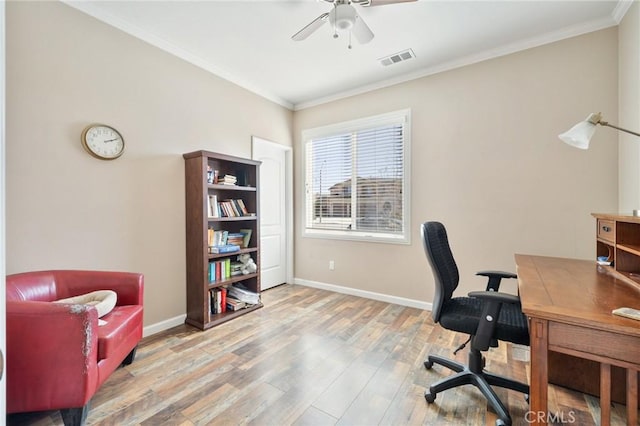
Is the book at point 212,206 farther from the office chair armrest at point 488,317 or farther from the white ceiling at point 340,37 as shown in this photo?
the office chair armrest at point 488,317

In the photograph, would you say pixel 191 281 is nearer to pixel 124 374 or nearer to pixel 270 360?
pixel 124 374

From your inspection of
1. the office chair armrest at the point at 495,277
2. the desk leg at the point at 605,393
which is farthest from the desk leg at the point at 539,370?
the office chair armrest at the point at 495,277

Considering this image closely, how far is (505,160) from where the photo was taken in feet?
8.86

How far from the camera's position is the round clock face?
7.03 ft

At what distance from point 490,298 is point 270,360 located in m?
1.62

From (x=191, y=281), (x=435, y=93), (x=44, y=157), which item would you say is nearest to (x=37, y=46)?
(x=44, y=157)

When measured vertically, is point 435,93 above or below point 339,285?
above

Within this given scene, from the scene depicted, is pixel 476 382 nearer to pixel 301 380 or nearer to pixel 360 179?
pixel 301 380

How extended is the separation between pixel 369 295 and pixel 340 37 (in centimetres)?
293

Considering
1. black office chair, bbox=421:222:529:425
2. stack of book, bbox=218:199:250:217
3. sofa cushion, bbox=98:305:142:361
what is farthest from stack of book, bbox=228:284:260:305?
black office chair, bbox=421:222:529:425

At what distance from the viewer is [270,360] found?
2121 millimetres

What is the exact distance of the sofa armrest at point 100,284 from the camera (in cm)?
189

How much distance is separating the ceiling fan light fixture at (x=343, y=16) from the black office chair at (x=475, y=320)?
1465 millimetres

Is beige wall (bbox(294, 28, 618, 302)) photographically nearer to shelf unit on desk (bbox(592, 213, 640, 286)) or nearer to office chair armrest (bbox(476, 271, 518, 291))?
shelf unit on desk (bbox(592, 213, 640, 286))
